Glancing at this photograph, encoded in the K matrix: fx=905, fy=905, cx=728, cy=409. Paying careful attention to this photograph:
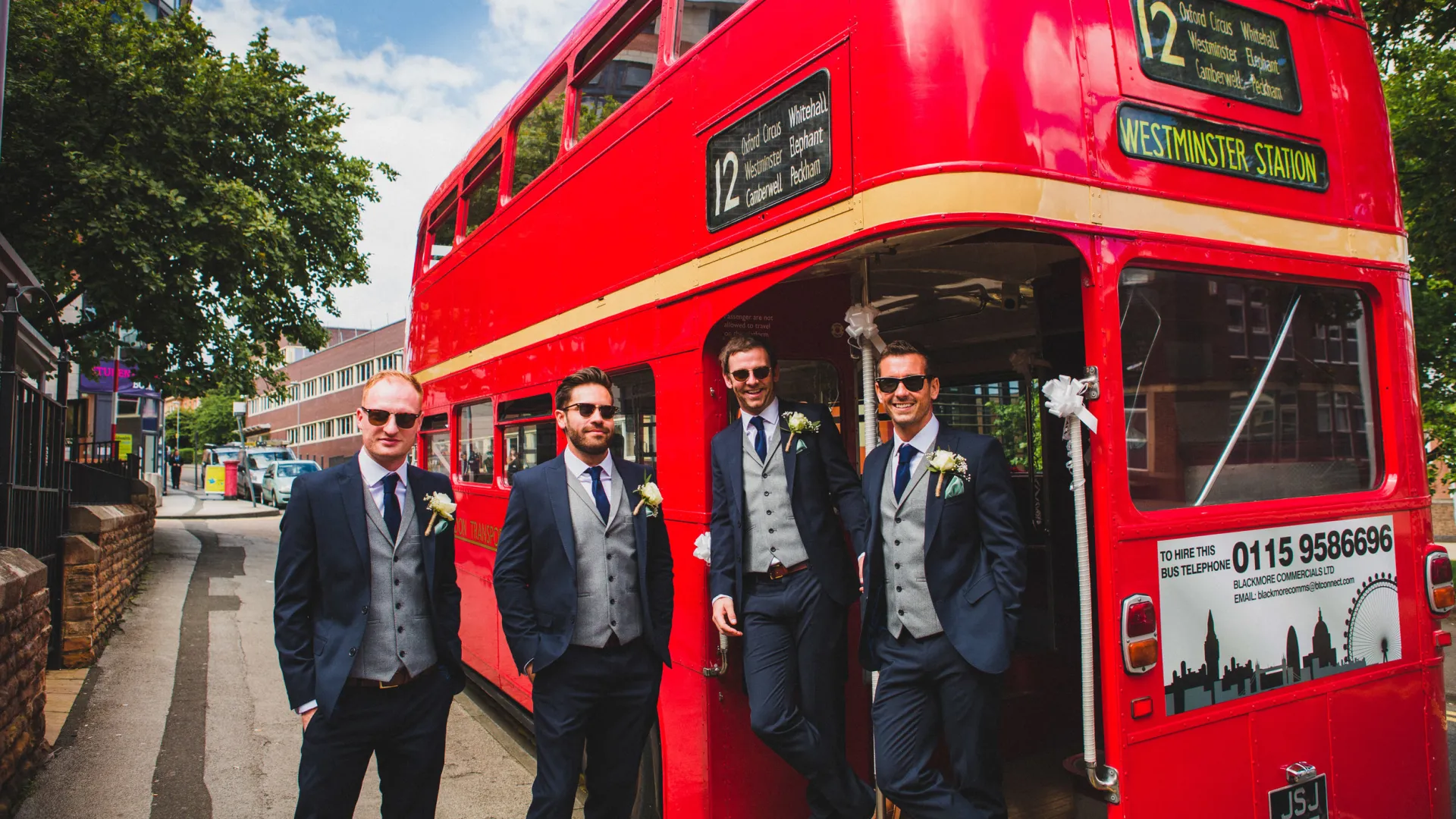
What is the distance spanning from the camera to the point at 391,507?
3066 millimetres

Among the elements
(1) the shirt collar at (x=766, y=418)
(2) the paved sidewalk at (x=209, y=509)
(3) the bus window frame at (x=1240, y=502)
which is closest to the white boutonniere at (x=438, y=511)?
Result: (1) the shirt collar at (x=766, y=418)

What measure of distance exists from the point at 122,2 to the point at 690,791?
598 inches

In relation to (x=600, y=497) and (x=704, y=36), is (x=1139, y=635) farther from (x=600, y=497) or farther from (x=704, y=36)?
(x=704, y=36)

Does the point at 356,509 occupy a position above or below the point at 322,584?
above

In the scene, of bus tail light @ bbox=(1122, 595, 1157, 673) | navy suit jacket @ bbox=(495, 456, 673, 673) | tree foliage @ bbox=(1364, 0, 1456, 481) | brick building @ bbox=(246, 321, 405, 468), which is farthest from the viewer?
brick building @ bbox=(246, 321, 405, 468)

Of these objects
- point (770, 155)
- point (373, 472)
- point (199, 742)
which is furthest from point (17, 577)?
point (770, 155)

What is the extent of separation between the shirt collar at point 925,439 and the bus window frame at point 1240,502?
57cm

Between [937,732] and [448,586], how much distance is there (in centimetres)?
178

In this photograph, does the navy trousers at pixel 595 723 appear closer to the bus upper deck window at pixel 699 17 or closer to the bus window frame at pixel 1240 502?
the bus window frame at pixel 1240 502

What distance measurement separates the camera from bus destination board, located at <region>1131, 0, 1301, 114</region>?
3.09 m

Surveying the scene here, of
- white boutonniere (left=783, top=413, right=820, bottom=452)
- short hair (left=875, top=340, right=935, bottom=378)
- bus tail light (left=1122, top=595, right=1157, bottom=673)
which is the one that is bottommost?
Result: bus tail light (left=1122, top=595, right=1157, bottom=673)

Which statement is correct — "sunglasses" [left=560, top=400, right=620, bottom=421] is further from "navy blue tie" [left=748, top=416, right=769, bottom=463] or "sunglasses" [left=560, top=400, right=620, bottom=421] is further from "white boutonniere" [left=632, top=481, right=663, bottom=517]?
"navy blue tie" [left=748, top=416, right=769, bottom=463]

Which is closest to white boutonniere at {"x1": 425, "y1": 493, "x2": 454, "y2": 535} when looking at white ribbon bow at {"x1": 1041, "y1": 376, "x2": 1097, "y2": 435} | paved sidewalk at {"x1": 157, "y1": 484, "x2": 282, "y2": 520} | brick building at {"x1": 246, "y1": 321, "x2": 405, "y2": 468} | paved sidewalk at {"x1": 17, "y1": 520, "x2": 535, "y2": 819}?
white ribbon bow at {"x1": 1041, "y1": 376, "x2": 1097, "y2": 435}

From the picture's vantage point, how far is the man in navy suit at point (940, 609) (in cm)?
299
